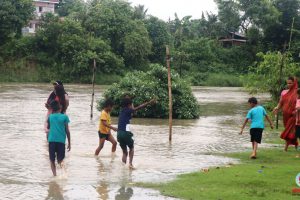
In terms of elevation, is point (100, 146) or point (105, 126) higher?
point (105, 126)

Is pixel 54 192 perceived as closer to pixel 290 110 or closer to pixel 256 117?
pixel 256 117

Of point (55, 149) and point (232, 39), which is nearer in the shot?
point (55, 149)

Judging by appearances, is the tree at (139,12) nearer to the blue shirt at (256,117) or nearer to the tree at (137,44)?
the tree at (137,44)

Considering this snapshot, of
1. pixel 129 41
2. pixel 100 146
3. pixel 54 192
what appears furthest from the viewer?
pixel 129 41

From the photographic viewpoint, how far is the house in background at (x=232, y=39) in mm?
73188

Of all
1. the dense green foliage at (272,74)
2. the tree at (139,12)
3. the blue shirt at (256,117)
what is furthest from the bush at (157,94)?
the tree at (139,12)

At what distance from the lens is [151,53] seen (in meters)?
61.2

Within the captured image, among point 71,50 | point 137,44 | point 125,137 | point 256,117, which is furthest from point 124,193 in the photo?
point 137,44

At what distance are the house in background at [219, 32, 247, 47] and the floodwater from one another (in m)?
52.7

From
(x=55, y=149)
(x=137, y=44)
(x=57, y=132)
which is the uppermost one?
(x=137, y=44)

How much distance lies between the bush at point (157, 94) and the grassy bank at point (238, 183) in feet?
38.0

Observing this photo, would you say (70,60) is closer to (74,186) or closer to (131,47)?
(131,47)

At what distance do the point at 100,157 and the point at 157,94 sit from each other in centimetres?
1102

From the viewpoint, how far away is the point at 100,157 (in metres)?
11.8
